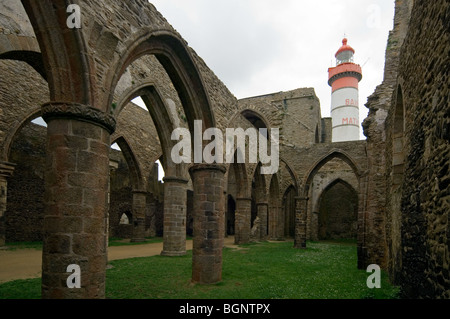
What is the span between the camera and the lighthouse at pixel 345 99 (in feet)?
106

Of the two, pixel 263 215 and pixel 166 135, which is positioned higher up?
pixel 166 135

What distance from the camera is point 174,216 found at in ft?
31.9

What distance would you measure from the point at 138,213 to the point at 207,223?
8669 mm

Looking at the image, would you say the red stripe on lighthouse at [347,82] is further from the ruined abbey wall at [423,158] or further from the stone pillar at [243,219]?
the ruined abbey wall at [423,158]

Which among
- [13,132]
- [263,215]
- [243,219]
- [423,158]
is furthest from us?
[263,215]

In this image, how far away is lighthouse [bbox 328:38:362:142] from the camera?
3219 cm

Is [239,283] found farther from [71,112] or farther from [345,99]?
[345,99]

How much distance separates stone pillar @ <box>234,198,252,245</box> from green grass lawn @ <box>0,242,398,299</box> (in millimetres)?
5567

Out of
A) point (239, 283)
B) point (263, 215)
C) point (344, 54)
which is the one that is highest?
point (344, 54)

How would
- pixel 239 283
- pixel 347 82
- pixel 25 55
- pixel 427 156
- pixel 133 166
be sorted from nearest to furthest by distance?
1. pixel 427 156
2. pixel 239 283
3. pixel 25 55
4. pixel 133 166
5. pixel 347 82

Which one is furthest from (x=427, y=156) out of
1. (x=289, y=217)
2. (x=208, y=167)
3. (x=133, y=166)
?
(x=289, y=217)

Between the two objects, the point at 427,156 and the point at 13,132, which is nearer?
the point at 427,156

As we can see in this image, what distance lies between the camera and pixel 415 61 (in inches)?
167
